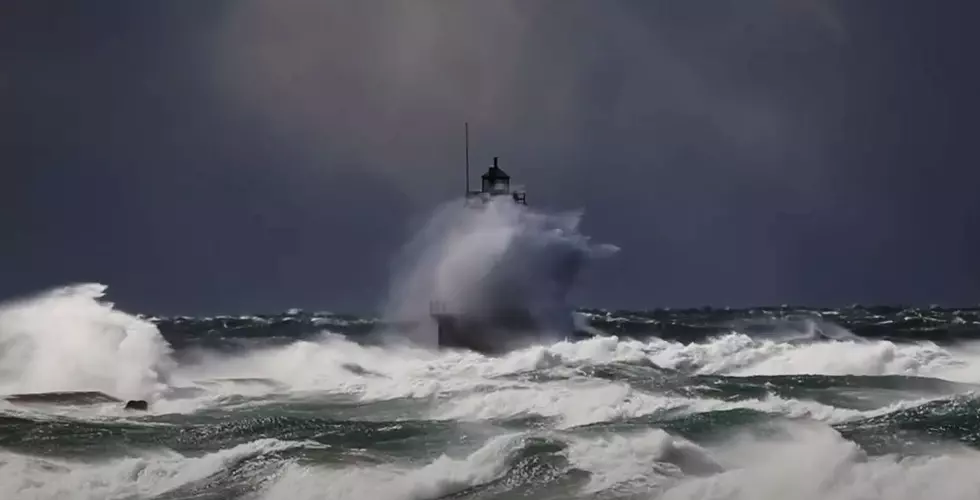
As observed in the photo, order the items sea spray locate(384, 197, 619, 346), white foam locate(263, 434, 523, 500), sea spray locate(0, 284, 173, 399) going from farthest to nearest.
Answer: sea spray locate(384, 197, 619, 346) < sea spray locate(0, 284, 173, 399) < white foam locate(263, 434, 523, 500)

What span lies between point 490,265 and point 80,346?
248 centimetres

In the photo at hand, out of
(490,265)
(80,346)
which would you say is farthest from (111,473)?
(490,265)

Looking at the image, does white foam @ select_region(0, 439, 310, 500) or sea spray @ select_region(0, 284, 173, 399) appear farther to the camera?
sea spray @ select_region(0, 284, 173, 399)

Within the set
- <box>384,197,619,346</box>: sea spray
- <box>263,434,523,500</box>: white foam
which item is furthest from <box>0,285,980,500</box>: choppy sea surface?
<box>384,197,619,346</box>: sea spray

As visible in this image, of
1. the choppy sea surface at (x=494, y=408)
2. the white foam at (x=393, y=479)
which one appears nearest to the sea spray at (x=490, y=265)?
the choppy sea surface at (x=494, y=408)

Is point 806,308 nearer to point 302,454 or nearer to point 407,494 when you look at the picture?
point 407,494

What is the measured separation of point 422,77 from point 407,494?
2.38 metres

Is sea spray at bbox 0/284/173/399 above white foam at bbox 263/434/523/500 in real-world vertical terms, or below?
above

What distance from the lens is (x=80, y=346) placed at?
16.3ft

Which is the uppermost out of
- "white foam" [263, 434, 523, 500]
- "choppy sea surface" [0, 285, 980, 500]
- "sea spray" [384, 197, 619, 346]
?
"sea spray" [384, 197, 619, 346]

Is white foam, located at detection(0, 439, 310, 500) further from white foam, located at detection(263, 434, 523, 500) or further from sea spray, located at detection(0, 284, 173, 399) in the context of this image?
sea spray, located at detection(0, 284, 173, 399)

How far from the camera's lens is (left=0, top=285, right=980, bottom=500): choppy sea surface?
12.4 feet

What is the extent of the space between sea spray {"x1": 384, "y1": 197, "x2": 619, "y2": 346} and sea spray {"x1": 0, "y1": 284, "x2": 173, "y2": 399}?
142 cm

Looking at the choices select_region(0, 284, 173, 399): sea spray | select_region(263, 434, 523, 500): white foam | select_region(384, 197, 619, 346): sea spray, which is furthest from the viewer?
select_region(384, 197, 619, 346): sea spray
